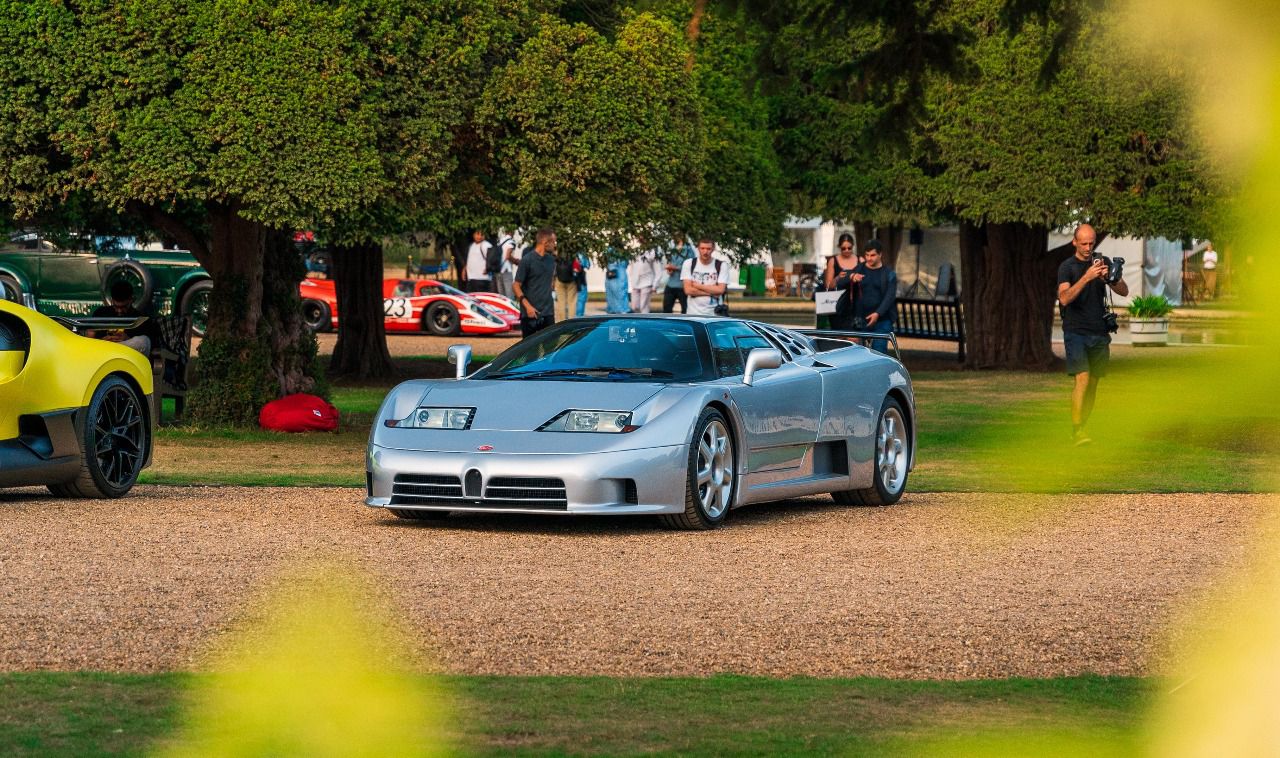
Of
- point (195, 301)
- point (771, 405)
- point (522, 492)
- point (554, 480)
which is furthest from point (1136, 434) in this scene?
point (195, 301)

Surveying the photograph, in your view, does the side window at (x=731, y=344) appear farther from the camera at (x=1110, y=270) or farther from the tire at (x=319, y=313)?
the tire at (x=319, y=313)

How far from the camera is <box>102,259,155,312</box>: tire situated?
3488cm

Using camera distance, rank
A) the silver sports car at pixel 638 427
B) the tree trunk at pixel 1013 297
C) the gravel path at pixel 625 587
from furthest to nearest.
Answer: the tree trunk at pixel 1013 297
the silver sports car at pixel 638 427
the gravel path at pixel 625 587

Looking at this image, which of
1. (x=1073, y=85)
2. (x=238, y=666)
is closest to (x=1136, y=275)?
(x=1073, y=85)

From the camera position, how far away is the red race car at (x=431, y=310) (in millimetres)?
39594

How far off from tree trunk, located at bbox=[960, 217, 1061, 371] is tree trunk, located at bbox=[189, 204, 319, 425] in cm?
1347

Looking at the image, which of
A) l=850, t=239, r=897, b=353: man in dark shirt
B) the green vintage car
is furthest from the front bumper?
Result: the green vintage car

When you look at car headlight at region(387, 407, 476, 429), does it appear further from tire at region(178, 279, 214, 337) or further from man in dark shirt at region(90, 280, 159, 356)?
tire at region(178, 279, 214, 337)

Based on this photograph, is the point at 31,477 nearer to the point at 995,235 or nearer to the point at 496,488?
the point at 496,488

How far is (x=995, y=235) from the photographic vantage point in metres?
30.0

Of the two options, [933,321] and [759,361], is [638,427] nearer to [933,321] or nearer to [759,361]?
[759,361]

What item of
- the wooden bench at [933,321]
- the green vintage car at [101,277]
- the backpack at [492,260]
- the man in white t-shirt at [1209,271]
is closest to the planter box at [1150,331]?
the man in white t-shirt at [1209,271]

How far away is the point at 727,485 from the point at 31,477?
417 cm

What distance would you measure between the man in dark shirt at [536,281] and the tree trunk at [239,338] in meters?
2.28
